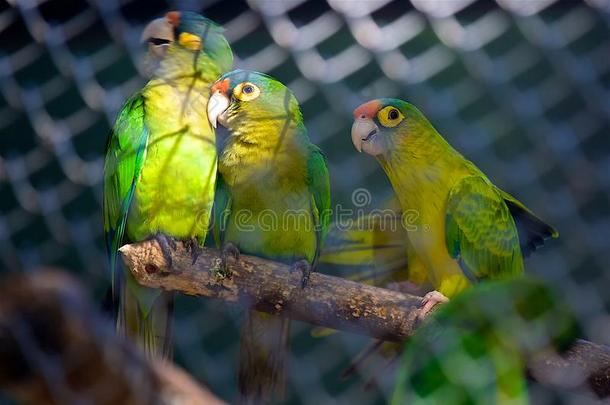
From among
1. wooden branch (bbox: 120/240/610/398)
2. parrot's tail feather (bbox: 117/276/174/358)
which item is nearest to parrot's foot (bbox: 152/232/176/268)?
wooden branch (bbox: 120/240/610/398)

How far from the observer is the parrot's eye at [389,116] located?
1296 mm

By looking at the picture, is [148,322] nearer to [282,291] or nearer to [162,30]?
[282,291]

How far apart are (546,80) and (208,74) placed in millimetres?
827

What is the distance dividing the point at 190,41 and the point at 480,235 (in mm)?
570

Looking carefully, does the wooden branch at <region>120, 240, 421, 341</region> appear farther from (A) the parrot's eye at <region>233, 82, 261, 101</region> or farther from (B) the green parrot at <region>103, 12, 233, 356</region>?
(A) the parrot's eye at <region>233, 82, 261, 101</region>

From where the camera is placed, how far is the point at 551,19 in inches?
66.4

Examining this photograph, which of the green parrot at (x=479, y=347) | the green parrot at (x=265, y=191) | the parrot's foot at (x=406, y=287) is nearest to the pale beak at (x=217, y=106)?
the green parrot at (x=265, y=191)

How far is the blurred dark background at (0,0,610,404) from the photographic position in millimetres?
1362

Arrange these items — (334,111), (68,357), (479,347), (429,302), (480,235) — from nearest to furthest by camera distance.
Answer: (479,347)
(68,357)
(429,302)
(480,235)
(334,111)

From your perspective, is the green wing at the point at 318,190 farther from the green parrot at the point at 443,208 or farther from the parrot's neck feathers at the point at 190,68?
the parrot's neck feathers at the point at 190,68

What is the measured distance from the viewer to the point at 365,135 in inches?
50.7

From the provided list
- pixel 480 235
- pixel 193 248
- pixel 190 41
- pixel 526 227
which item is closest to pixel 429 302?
pixel 480 235

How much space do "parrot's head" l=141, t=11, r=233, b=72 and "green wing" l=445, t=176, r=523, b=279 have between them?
1.48ft

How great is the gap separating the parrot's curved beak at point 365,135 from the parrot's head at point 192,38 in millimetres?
252
